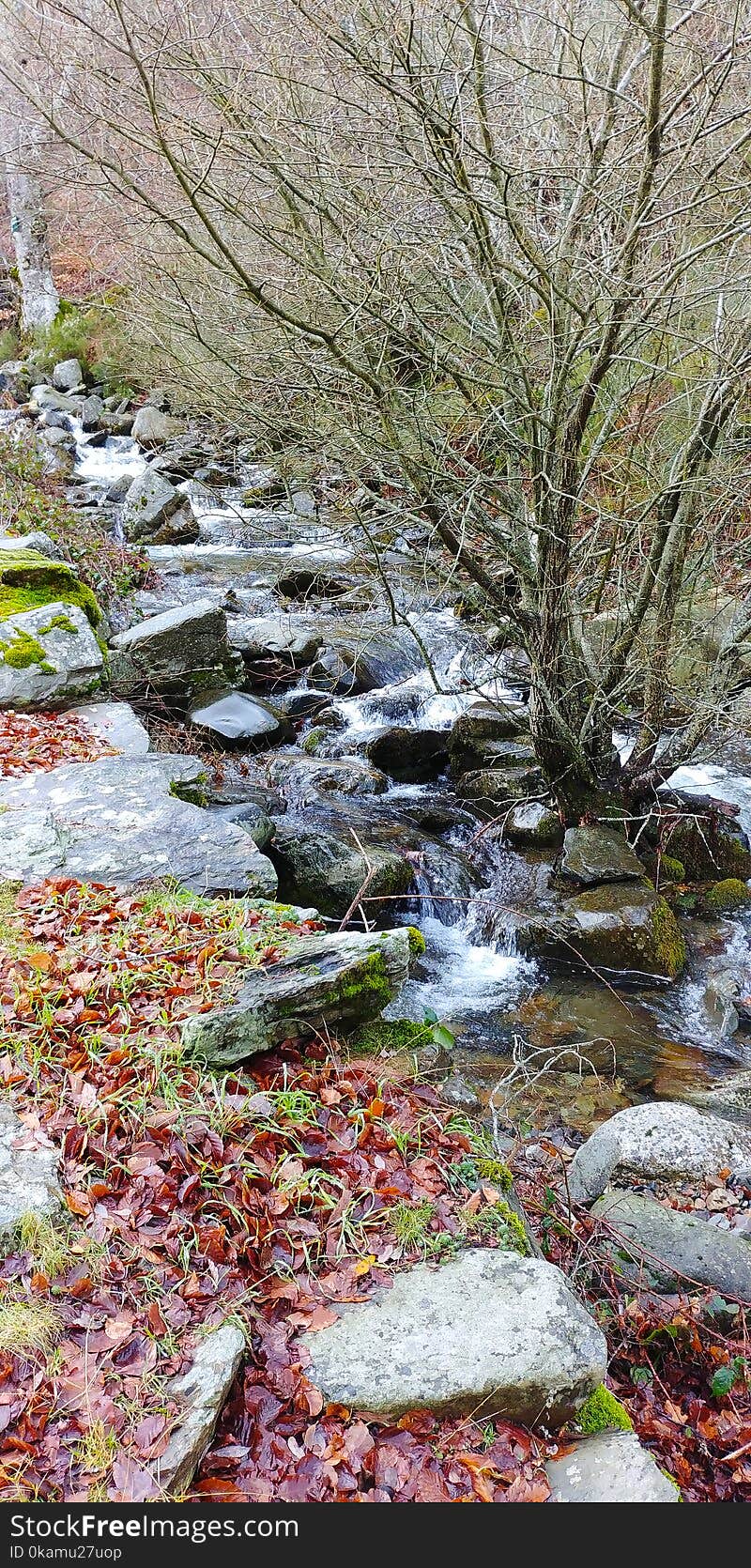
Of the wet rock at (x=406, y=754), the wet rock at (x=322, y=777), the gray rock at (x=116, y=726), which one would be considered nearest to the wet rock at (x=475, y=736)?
the wet rock at (x=406, y=754)

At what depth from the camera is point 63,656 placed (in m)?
6.59

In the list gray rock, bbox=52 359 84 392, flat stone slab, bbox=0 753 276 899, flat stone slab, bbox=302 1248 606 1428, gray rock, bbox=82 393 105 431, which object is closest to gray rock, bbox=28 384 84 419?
gray rock, bbox=82 393 105 431

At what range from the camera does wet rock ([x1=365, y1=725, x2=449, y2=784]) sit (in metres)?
8.55

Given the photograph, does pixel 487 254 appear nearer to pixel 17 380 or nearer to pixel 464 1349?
pixel 464 1349

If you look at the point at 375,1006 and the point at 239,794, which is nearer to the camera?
the point at 375,1006

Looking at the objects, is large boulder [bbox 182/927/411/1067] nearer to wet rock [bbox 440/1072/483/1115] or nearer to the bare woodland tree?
wet rock [bbox 440/1072/483/1115]

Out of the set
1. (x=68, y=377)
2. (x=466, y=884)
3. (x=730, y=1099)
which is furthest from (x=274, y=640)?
(x=68, y=377)

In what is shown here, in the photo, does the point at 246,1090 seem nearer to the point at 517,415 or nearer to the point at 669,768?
the point at 517,415

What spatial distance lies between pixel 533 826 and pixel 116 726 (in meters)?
3.43

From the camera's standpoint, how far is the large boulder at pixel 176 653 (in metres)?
8.15

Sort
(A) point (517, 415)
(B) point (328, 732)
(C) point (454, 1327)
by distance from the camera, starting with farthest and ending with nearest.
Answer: (B) point (328, 732), (A) point (517, 415), (C) point (454, 1327)
